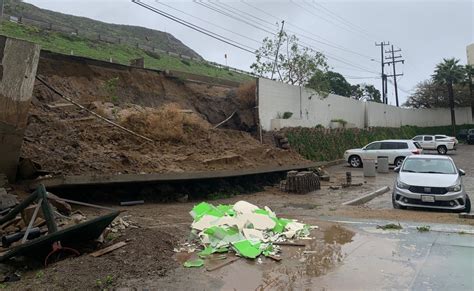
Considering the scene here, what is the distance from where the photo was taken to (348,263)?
6133 millimetres

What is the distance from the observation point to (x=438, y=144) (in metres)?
37.0

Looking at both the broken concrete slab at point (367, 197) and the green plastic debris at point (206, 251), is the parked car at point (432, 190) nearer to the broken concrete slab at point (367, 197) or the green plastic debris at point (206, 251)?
the broken concrete slab at point (367, 197)

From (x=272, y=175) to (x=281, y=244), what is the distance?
10642 mm

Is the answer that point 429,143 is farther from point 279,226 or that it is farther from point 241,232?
point 241,232

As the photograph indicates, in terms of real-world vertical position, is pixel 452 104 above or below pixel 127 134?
above

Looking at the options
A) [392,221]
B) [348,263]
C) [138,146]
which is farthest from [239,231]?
[138,146]

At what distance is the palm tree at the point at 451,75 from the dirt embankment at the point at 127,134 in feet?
127

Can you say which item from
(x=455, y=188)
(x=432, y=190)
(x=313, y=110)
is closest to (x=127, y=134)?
(x=432, y=190)

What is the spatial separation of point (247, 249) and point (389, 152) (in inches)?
810

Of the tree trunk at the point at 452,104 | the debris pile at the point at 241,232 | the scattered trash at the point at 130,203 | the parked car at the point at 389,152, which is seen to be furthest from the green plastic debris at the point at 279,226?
the tree trunk at the point at 452,104

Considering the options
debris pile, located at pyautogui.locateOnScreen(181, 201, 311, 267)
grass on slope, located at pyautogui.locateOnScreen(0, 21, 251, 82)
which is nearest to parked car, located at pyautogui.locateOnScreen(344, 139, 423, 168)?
grass on slope, located at pyautogui.locateOnScreen(0, 21, 251, 82)

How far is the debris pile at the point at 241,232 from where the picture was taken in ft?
21.5

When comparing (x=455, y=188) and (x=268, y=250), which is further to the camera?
(x=455, y=188)

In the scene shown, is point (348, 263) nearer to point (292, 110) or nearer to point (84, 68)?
point (84, 68)
